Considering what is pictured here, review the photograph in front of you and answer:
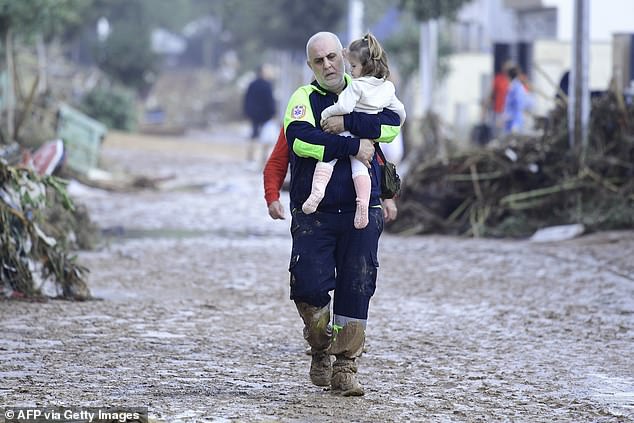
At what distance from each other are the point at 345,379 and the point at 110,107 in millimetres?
34487

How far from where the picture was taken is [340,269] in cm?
625

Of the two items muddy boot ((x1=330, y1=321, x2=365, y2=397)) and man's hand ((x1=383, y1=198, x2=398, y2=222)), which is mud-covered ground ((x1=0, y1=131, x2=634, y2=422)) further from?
man's hand ((x1=383, y1=198, x2=398, y2=222))

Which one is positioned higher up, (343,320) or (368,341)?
(343,320)

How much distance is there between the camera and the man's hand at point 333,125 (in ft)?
20.0

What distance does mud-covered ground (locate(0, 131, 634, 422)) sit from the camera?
5934 millimetres

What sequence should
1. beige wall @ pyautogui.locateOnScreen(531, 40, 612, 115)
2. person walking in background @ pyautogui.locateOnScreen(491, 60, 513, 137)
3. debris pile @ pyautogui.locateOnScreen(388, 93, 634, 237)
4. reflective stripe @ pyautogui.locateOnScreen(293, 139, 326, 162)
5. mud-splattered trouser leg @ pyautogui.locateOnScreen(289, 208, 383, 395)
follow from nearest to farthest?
1. reflective stripe @ pyautogui.locateOnScreen(293, 139, 326, 162)
2. mud-splattered trouser leg @ pyautogui.locateOnScreen(289, 208, 383, 395)
3. debris pile @ pyautogui.locateOnScreen(388, 93, 634, 237)
4. beige wall @ pyautogui.locateOnScreen(531, 40, 612, 115)
5. person walking in background @ pyautogui.locateOnScreen(491, 60, 513, 137)

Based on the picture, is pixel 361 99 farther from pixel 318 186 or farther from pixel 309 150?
pixel 318 186

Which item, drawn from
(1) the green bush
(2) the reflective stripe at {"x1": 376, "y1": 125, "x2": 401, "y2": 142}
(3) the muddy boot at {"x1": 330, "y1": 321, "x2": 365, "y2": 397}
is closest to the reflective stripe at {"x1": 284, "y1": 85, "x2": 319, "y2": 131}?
(2) the reflective stripe at {"x1": 376, "y1": 125, "x2": 401, "y2": 142}

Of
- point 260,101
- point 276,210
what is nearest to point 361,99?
point 276,210

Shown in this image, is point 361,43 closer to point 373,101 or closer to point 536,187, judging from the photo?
point 373,101

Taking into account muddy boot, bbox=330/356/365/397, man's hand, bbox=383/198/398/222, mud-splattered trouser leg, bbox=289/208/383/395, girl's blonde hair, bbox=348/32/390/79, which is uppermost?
girl's blonde hair, bbox=348/32/390/79

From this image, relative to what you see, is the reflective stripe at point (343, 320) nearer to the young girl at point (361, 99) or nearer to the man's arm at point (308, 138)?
the young girl at point (361, 99)

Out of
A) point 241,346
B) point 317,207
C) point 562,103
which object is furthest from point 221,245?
point 317,207

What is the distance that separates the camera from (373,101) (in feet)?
20.2
